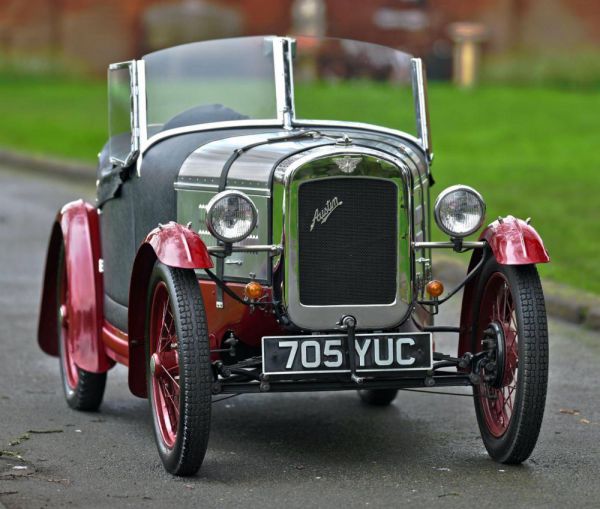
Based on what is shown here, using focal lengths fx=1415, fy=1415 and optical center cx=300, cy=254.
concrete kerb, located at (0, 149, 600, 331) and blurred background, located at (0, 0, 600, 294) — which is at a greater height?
blurred background, located at (0, 0, 600, 294)

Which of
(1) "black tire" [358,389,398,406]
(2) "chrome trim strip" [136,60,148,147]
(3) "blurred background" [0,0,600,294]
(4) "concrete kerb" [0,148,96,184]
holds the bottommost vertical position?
(1) "black tire" [358,389,398,406]

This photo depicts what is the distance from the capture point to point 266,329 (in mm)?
5840

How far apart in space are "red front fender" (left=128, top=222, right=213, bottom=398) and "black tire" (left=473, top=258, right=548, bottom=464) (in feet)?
3.95

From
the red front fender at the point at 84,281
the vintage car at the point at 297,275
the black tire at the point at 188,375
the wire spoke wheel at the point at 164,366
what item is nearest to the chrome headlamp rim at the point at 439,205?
the vintage car at the point at 297,275

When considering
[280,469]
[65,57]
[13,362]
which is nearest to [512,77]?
[65,57]

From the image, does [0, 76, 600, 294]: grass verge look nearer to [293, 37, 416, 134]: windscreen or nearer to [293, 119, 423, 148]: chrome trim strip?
[293, 37, 416, 134]: windscreen

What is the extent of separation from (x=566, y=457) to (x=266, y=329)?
1.36 meters

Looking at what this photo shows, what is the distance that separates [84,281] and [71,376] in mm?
572

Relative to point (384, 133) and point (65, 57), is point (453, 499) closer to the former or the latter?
point (384, 133)

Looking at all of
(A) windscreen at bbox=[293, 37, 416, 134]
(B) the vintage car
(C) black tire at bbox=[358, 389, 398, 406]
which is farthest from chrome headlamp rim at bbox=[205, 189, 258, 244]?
(C) black tire at bbox=[358, 389, 398, 406]

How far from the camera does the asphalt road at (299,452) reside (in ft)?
17.3

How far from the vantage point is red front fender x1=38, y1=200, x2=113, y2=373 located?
22.5ft

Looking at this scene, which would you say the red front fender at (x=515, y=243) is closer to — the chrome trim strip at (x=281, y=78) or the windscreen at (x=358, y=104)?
the windscreen at (x=358, y=104)

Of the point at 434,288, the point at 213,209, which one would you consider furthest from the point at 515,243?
the point at 213,209
